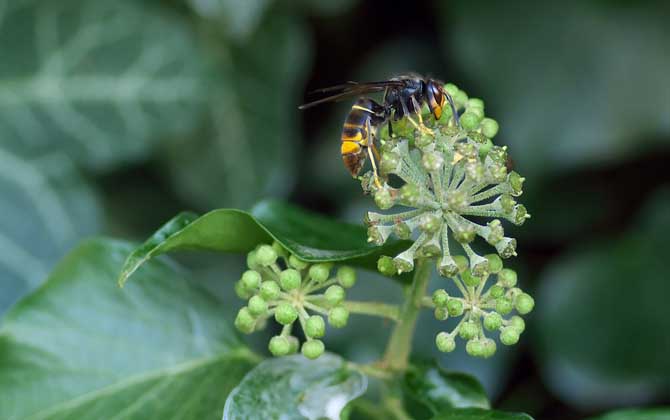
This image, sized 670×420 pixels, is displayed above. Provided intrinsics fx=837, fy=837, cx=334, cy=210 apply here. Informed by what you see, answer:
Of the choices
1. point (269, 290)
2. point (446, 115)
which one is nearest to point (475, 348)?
point (269, 290)

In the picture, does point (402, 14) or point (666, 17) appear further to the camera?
point (402, 14)

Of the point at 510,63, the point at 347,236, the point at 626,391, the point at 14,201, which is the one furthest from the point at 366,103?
the point at 626,391

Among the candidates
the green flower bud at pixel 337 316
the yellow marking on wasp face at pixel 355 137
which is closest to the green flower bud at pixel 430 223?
the green flower bud at pixel 337 316

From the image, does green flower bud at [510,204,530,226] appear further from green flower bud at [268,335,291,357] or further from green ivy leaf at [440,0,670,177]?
green ivy leaf at [440,0,670,177]

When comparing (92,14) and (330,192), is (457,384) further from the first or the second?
(92,14)

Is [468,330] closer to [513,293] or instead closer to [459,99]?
[513,293]

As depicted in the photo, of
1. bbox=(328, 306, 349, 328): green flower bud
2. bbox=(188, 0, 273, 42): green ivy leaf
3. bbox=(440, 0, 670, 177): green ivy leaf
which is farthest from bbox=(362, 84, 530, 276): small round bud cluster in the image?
bbox=(440, 0, 670, 177): green ivy leaf
